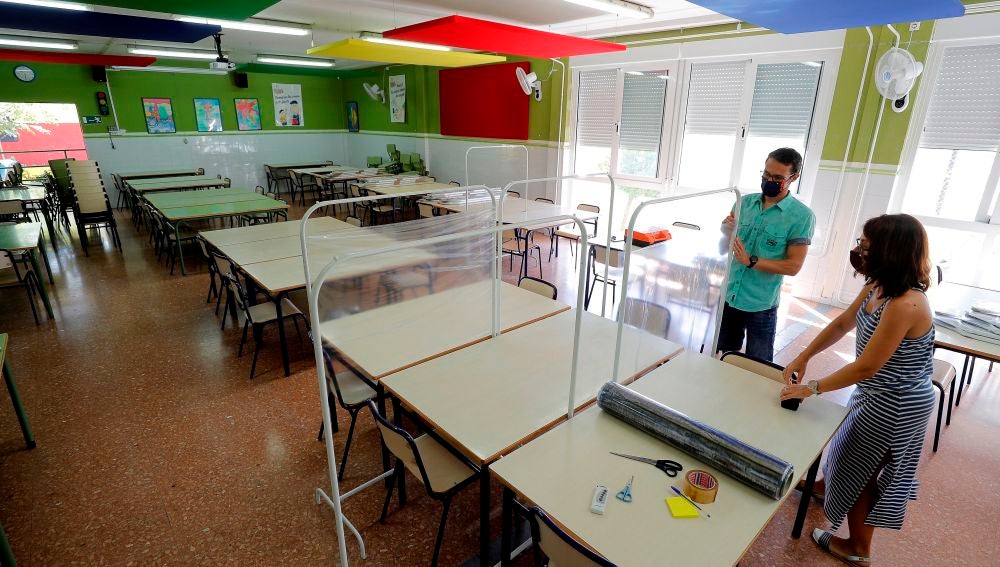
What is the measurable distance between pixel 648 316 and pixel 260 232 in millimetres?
4379

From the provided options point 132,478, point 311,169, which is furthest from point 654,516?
point 311,169

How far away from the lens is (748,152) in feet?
18.8

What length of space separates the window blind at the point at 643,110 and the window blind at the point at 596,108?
23 centimetres

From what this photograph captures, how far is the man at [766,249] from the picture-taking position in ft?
8.37

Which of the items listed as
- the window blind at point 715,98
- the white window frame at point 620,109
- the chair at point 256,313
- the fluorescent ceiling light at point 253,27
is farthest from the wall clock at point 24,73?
the window blind at point 715,98

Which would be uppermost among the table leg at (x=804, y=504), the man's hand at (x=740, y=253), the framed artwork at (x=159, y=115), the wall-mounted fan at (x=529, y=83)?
the wall-mounted fan at (x=529, y=83)

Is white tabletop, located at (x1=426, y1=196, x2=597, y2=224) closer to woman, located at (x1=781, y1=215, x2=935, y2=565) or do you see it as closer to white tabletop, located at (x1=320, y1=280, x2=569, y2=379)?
white tabletop, located at (x1=320, y1=280, x2=569, y2=379)

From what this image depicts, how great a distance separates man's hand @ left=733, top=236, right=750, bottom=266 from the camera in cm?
262

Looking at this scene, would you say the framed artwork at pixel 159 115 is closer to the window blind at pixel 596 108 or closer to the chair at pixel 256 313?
the chair at pixel 256 313

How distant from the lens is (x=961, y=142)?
4.45 metres

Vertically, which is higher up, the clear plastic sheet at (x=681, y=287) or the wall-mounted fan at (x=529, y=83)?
the wall-mounted fan at (x=529, y=83)

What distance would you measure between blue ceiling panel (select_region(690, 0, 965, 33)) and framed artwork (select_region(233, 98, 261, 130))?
1184 cm

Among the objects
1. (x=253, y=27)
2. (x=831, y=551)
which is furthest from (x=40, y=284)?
(x=831, y=551)

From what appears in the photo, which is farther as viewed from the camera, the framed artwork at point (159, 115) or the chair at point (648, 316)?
the framed artwork at point (159, 115)
